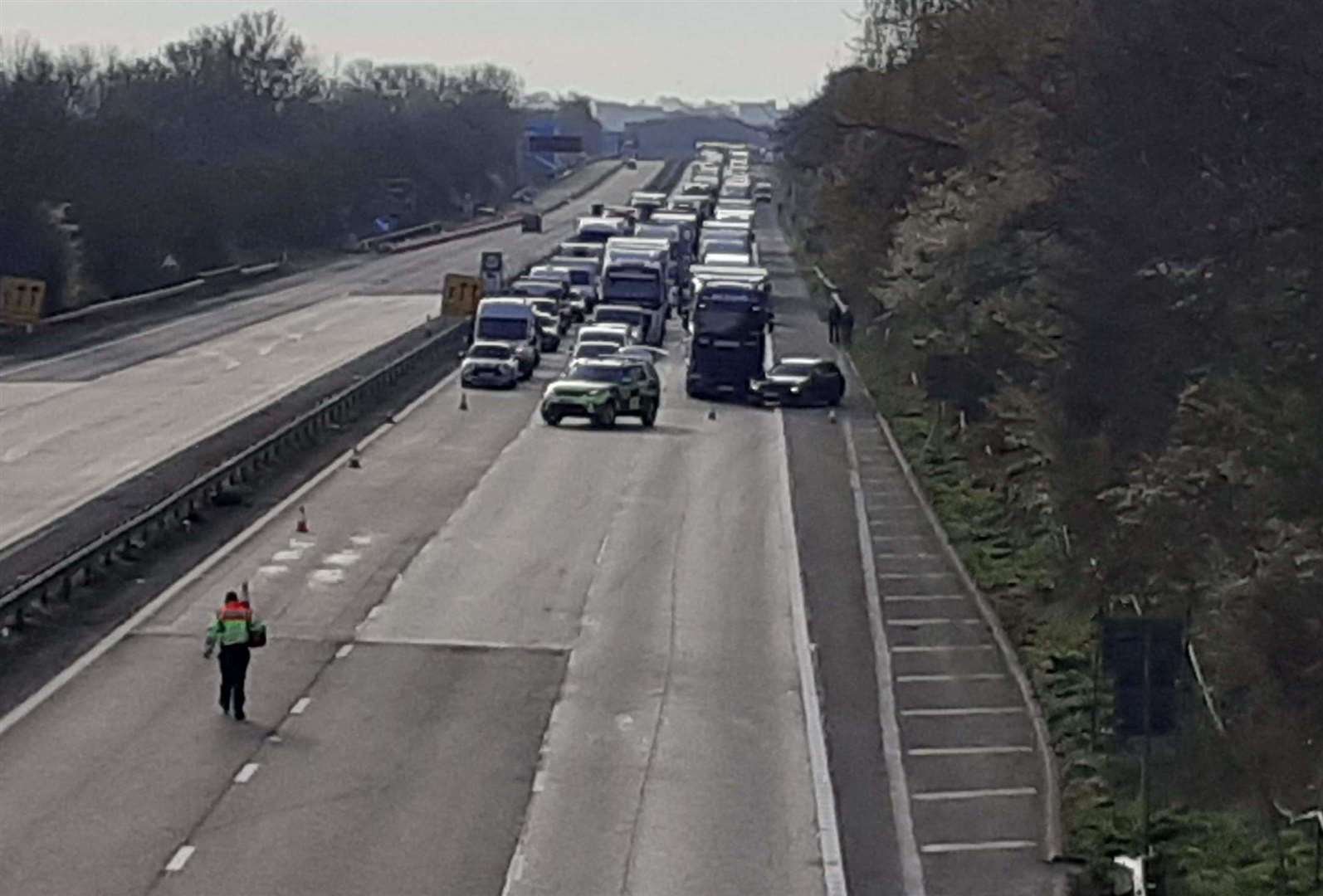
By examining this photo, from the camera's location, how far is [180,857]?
2061cm

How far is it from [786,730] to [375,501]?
18212mm

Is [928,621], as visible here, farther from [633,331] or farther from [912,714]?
[633,331]

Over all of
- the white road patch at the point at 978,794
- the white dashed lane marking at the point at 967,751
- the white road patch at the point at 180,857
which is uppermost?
the white road patch at the point at 180,857

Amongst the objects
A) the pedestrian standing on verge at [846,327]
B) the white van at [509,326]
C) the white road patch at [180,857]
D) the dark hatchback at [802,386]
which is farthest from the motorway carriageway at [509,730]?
the pedestrian standing on verge at [846,327]

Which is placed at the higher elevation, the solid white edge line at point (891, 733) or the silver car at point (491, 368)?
the solid white edge line at point (891, 733)

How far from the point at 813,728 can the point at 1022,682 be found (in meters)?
3.25

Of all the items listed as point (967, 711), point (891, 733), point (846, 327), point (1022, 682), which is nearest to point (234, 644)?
point (891, 733)

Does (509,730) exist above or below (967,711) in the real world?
above

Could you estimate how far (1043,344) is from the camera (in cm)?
4022

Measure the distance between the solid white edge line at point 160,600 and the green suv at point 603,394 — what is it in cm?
537

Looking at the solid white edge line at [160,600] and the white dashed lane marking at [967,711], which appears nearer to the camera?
the solid white edge line at [160,600]

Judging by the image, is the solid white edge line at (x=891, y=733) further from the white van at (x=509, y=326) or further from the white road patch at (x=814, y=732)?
the white van at (x=509, y=326)

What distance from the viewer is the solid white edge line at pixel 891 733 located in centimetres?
2152

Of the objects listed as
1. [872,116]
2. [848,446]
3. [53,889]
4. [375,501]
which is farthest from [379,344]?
[53,889]
